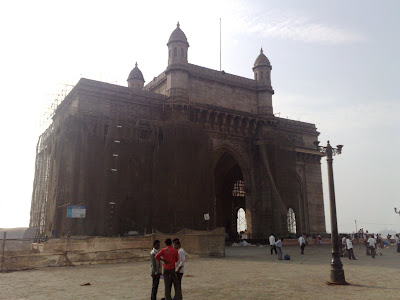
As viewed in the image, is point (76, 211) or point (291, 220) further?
point (291, 220)

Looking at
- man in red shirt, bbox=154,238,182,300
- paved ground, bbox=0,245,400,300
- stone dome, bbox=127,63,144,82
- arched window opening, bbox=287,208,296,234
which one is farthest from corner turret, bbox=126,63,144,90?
man in red shirt, bbox=154,238,182,300

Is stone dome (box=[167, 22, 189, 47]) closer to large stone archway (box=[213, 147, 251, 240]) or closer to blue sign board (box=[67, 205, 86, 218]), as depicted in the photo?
large stone archway (box=[213, 147, 251, 240])

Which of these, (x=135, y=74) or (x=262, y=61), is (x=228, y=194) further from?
(x=135, y=74)

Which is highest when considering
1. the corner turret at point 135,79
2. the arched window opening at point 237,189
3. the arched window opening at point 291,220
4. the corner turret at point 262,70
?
the corner turret at point 135,79

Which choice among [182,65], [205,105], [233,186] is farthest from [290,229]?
[182,65]

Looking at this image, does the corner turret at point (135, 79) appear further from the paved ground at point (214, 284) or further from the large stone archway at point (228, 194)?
the paved ground at point (214, 284)

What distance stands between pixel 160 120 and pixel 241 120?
7365mm

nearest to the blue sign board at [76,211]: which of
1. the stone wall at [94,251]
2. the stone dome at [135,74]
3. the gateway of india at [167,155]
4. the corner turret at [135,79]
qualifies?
the gateway of india at [167,155]

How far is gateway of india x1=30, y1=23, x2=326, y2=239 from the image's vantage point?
929 inches

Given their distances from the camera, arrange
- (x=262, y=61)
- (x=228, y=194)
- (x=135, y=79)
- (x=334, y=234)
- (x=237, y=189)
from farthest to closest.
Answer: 1. (x=237, y=189)
2. (x=228, y=194)
3. (x=135, y=79)
4. (x=262, y=61)
5. (x=334, y=234)

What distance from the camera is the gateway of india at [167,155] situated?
23594 millimetres

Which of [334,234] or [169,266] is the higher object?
[334,234]

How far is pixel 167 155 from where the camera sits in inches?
1028

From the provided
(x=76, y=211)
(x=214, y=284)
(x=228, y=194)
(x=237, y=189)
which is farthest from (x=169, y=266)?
(x=237, y=189)
